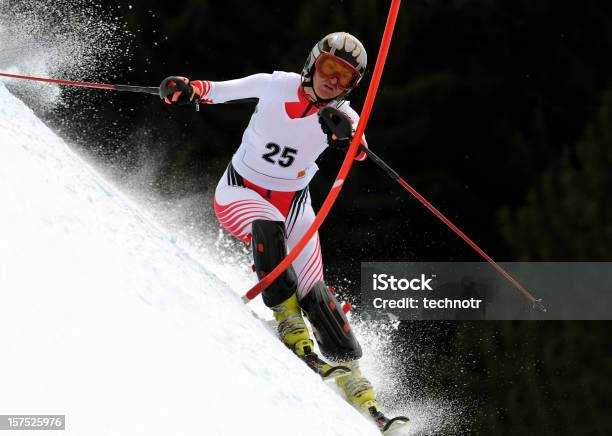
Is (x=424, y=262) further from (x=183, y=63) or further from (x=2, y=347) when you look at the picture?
(x=2, y=347)

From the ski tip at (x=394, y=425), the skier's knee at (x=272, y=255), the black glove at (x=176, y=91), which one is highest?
the black glove at (x=176, y=91)

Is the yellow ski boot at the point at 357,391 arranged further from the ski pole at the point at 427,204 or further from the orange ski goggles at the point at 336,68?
the orange ski goggles at the point at 336,68

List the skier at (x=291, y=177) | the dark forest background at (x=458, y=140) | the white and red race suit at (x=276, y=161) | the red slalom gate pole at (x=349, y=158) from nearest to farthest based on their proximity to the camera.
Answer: the red slalom gate pole at (x=349, y=158) → the skier at (x=291, y=177) → the white and red race suit at (x=276, y=161) → the dark forest background at (x=458, y=140)

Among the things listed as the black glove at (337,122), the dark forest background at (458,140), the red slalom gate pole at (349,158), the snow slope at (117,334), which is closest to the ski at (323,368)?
the snow slope at (117,334)

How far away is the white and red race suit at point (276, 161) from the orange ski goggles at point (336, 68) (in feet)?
0.44

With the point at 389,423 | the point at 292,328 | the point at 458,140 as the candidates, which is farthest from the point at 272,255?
the point at 458,140

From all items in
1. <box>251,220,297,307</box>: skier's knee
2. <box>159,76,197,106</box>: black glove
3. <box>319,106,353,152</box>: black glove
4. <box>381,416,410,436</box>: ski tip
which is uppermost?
<box>159,76,197,106</box>: black glove

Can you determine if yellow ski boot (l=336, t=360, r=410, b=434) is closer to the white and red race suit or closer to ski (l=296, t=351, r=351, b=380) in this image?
ski (l=296, t=351, r=351, b=380)

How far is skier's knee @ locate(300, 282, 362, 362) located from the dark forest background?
14.5 ft

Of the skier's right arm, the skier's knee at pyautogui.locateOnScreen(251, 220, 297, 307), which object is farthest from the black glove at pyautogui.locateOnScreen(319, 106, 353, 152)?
the skier's knee at pyautogui.locateOnScreen(251, 220, 297, 307)

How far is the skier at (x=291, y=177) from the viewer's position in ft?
10.4

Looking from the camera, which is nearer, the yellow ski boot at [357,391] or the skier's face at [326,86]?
the skier's face at [326,86]

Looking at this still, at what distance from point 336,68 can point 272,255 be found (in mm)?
678

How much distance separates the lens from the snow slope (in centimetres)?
180
